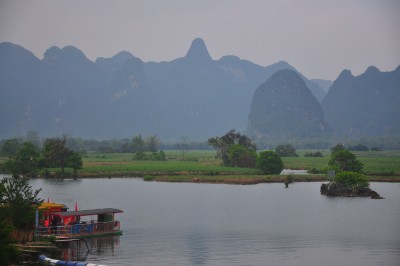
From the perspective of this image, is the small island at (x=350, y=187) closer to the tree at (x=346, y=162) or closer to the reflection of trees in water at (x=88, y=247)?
the tree at (x=346, y=162)

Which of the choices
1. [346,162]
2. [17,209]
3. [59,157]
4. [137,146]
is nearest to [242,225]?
[17,209]

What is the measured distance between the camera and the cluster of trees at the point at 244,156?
7925 cm

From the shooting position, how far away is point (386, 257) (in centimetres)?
3059

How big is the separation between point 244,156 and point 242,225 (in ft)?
155

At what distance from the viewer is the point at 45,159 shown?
84.0 meters

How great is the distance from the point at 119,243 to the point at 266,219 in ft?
43.2

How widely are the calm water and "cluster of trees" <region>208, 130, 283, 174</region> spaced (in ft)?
38.6

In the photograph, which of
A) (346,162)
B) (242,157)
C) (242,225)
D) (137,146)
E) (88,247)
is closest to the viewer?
(88,247)

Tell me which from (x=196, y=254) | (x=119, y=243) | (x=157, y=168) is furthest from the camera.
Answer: (x=157, y=168)

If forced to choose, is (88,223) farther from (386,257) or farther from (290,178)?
(290,178)

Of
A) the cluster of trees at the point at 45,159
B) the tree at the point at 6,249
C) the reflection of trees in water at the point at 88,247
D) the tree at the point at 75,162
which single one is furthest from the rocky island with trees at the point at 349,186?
the tree at the point at 6,249

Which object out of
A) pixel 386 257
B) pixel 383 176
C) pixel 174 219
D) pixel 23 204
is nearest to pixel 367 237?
pixel 386 257

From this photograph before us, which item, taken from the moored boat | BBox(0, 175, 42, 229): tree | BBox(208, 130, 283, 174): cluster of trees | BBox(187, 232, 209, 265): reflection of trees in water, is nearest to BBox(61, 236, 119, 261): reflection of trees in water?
the moored boat

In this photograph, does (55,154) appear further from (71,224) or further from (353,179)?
(71,224)
